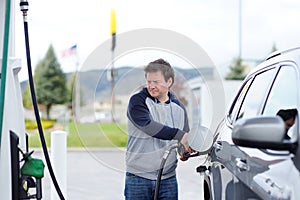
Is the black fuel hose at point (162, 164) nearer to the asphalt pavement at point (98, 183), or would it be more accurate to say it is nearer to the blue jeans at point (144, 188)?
the blue jeans at point (144, 188)

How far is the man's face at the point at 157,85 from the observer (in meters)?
4.41

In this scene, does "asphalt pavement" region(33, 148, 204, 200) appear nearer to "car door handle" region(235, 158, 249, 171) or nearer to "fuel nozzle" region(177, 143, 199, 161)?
"fuel nozzle" region(177, 143, 199, 161)

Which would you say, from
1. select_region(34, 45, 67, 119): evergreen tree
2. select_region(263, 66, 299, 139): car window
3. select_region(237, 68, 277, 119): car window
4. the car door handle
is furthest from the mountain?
select_region(34, 45, 67, 119): evergreen tree

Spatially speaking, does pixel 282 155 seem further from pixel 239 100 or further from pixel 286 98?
pixel 239 100

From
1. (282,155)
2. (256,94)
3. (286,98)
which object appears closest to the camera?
(282,155)

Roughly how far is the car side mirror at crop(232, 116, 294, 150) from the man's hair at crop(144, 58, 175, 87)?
60.4 inches

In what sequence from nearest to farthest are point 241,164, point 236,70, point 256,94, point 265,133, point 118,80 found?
1. point 265,133
2. point 241,164
3. point 256,94
4. point 118,80
5. point 236,70

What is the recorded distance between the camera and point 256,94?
417cm

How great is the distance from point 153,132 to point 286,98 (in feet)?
4.14

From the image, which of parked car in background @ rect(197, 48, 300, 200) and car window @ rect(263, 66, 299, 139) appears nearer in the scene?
parked car in background @ rect(197, 48, 300, 200)

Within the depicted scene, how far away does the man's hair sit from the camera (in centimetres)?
A: 429

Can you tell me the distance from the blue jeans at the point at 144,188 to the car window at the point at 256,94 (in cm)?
80

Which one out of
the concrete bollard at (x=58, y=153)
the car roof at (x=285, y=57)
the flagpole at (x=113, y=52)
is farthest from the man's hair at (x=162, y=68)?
the concrete bollard at (x=58, y=153)

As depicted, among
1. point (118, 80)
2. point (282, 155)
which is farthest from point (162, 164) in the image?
point (282, 155)
